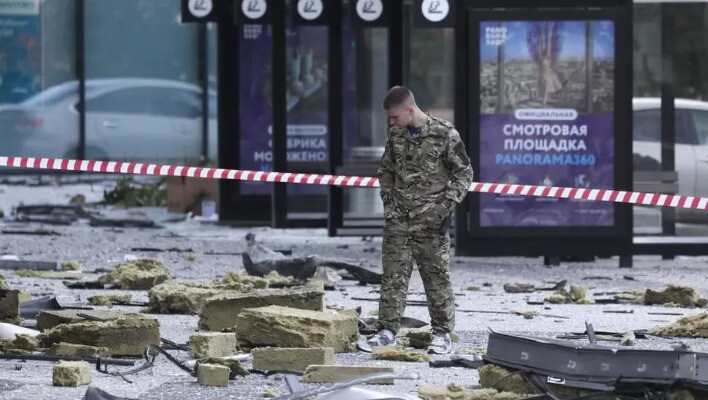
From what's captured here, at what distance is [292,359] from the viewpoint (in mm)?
10344

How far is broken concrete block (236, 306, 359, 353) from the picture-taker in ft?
35.7

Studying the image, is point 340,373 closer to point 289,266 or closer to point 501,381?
point 501,381

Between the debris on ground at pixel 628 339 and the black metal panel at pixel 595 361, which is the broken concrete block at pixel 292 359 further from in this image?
the debris on ground at pixel 628 339

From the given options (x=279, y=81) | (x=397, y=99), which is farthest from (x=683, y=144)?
(x=397, y=99)

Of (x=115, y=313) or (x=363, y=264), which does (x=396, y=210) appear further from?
(x=363, y=264)

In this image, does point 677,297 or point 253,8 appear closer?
point 677,297

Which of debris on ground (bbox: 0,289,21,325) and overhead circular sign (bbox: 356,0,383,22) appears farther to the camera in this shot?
overhead circular sign (bbox: 356,0,383,22)

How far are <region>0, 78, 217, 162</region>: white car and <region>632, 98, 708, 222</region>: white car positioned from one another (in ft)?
29.5

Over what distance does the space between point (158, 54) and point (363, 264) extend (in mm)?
10131

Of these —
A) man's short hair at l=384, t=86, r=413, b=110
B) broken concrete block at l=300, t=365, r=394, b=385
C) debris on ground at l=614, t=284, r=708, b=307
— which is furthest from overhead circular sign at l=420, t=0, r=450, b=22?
broken concrete block at l=300, t=365, r=394, b=385

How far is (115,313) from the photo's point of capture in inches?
473

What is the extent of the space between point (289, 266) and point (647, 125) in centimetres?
431

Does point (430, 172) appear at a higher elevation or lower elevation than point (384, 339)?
higher

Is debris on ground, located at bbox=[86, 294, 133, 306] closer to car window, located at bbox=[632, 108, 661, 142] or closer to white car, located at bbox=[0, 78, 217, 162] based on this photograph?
car window, located at bbox=[632, 108, 661, 142]
